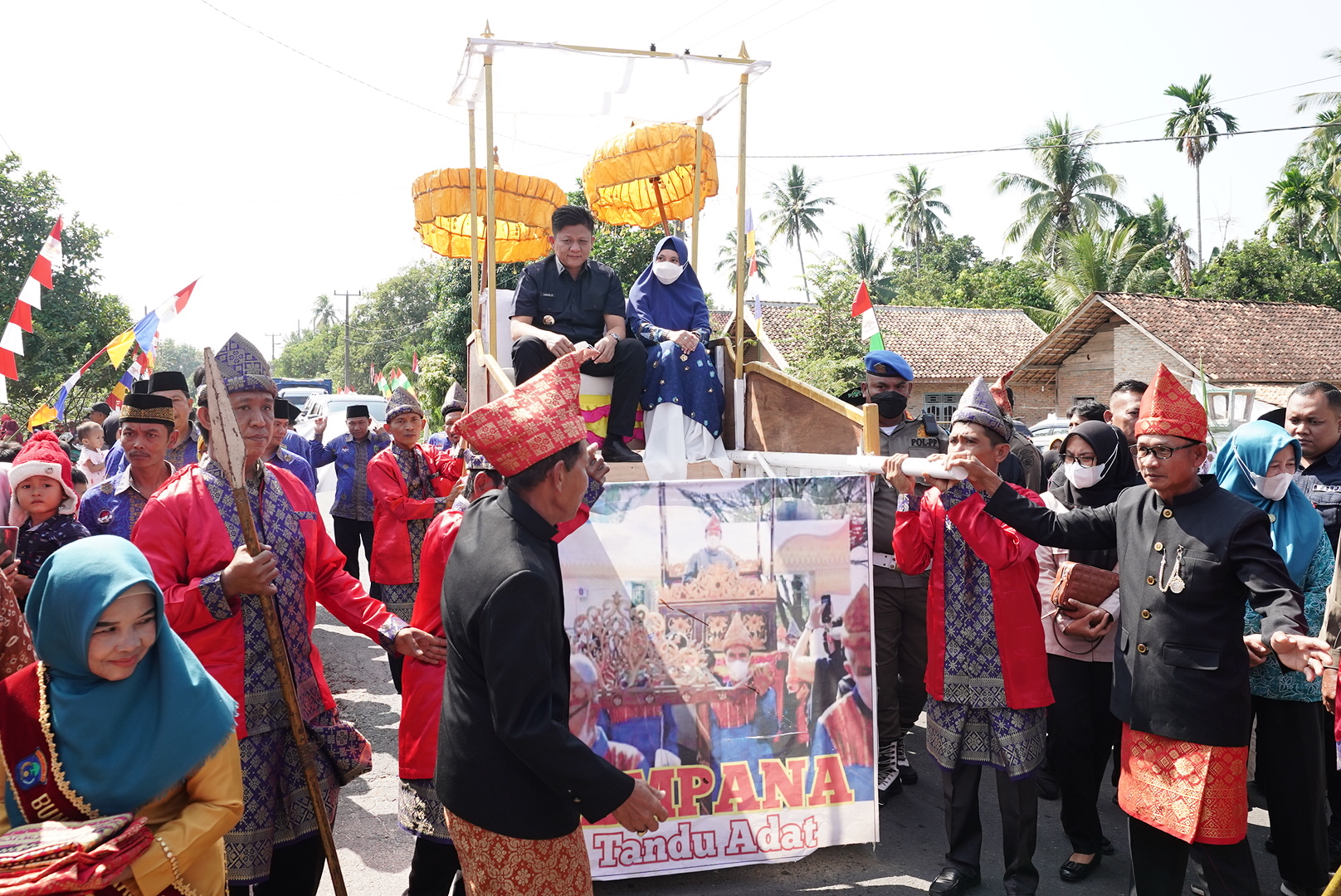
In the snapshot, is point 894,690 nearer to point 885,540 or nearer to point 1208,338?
point 885,540

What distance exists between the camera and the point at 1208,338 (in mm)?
22891

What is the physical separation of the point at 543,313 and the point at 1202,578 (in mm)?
4101

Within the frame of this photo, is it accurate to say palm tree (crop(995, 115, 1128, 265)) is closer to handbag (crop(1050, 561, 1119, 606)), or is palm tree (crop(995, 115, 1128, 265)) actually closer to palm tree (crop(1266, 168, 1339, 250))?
palm tree (crop(1266, 168, 1339, 250))

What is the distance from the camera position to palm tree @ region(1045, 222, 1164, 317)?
2936 centimetres

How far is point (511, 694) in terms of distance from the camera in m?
2.07

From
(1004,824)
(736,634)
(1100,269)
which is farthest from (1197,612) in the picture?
(1100,269)

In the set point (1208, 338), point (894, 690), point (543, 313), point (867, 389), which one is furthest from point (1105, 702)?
point (1208, 338)

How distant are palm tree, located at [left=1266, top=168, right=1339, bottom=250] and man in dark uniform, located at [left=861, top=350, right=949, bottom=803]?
3041cm

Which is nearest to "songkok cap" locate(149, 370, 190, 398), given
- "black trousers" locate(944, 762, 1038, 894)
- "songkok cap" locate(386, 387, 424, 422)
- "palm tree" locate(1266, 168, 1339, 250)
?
"songkok cap" locate(386, 387, 424, 422)

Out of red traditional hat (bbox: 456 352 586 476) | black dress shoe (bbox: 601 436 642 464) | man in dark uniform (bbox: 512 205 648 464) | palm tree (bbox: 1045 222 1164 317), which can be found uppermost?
palm tree (bbox: 1045 222 1164 317)

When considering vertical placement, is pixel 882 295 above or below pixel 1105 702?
above

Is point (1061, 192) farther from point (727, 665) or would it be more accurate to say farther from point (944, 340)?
point (727, 665)

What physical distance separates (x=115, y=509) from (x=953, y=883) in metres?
4.16

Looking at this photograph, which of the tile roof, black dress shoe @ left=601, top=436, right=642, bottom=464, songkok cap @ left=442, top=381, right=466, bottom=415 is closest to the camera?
black dress shoe @ left=601, top=436, right=642, bottom=464
